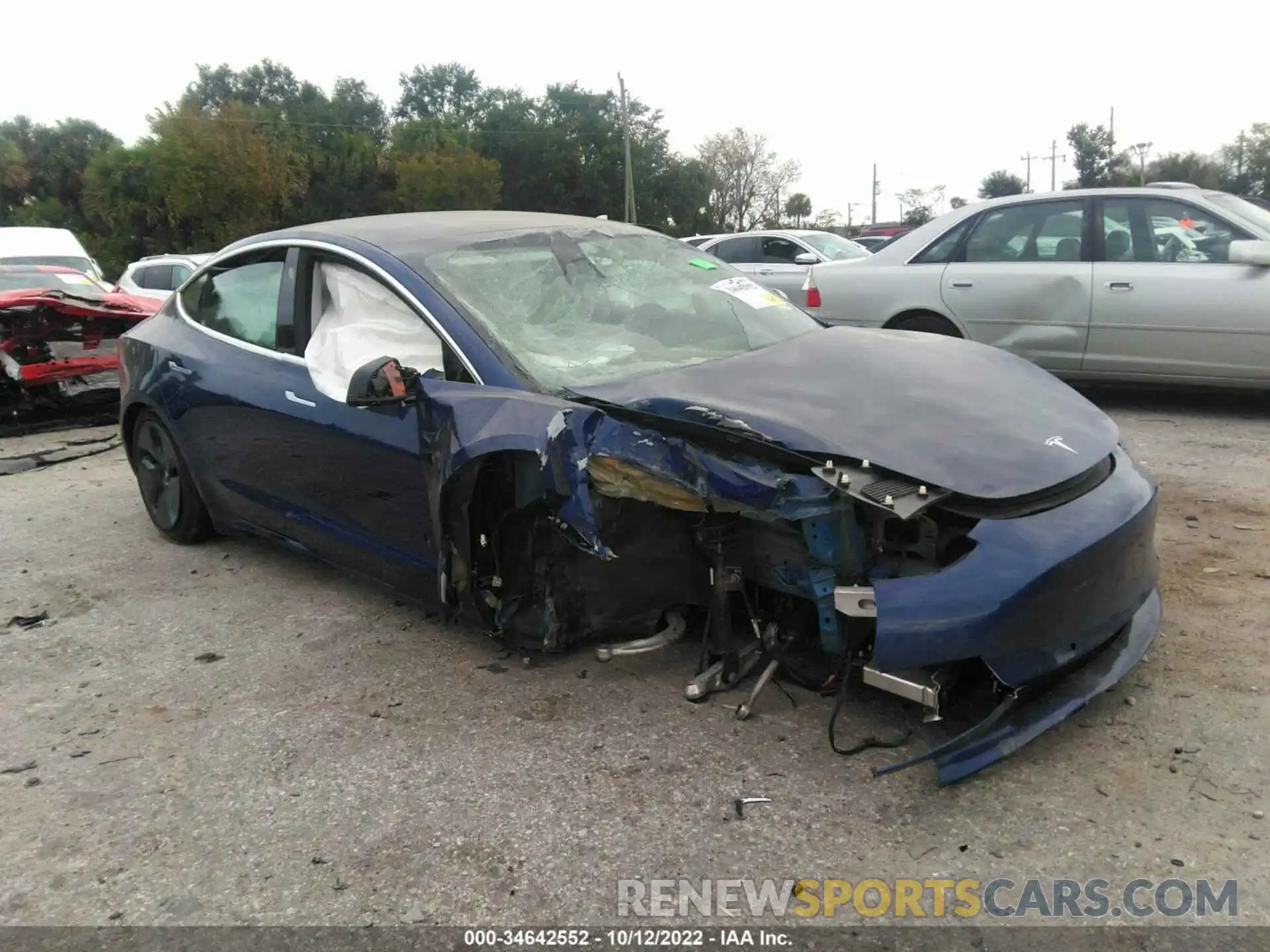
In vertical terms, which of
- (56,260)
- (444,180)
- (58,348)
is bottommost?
(58,348)

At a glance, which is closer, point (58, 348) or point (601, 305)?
point (601, 305)

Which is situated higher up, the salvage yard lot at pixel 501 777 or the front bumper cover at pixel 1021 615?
the front bumper cover at pixel 1021 615

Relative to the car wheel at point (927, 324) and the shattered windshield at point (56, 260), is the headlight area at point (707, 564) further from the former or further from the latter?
the shattered windshield at point (56, 260)

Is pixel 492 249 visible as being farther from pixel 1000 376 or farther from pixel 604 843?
pixel 604 843

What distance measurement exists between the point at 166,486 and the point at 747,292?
2995 millimetres

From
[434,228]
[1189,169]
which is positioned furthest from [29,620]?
[1189,169]

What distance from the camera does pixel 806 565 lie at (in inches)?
112

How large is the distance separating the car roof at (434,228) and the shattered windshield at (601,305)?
7 centimetres

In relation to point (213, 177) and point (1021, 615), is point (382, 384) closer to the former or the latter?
point (1021, 615)

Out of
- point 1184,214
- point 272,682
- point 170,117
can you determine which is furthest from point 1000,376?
point 170,117

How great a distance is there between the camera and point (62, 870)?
8.15 feet

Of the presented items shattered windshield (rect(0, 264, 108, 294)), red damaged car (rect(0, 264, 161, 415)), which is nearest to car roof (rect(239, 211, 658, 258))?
red damaged car (rect(0, 264, 161, 415))

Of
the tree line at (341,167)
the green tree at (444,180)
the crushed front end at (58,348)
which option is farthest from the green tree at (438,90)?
the crushed front end at (58,348)

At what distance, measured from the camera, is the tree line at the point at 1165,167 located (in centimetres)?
5512
